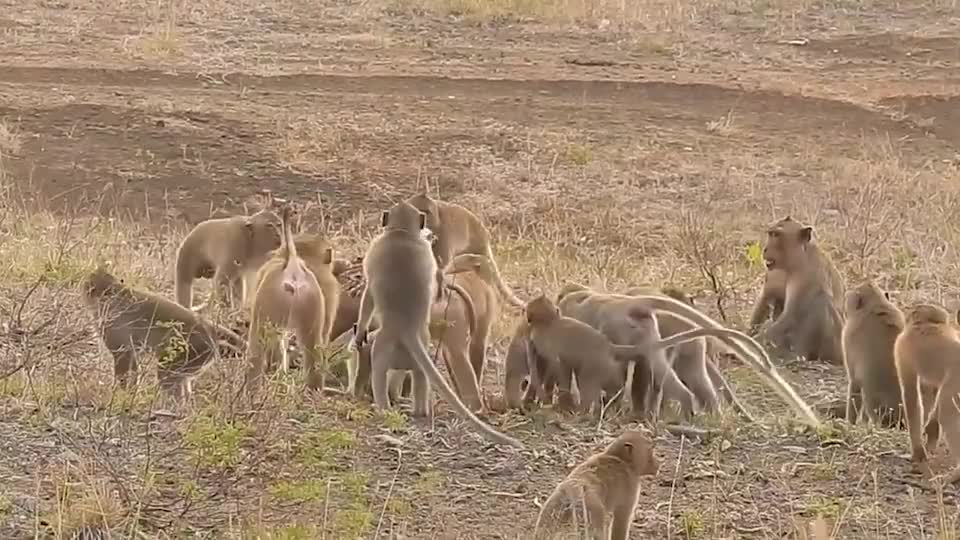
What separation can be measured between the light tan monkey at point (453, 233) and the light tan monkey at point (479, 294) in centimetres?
33

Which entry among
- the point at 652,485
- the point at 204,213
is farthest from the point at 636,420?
the point at 204,213

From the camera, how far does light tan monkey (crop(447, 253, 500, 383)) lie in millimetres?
7926

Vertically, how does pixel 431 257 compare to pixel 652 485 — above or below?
above

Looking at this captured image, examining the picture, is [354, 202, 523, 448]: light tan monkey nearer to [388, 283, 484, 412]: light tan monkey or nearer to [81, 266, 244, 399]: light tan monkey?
[388, 283, 484, 412]: light tan monkey

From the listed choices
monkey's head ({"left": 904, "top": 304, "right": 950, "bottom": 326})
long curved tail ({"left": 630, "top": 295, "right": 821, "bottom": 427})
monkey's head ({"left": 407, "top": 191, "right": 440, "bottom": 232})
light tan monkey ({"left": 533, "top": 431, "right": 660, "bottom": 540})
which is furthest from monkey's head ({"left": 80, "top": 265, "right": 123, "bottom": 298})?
monkey's head ({"left": 904, "top": 304, "right": 950, "bottom": 326})

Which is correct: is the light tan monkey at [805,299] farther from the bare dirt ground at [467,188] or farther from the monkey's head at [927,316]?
the monkey's head at [927,316]

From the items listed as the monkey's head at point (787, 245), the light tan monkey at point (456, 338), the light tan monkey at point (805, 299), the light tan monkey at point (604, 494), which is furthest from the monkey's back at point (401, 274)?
the monkey's head at point (787, 245)

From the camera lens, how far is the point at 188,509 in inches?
212

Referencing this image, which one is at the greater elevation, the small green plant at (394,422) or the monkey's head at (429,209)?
the monkey's head at (429,209)

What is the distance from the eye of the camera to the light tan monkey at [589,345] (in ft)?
24.0

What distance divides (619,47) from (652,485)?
708 inches

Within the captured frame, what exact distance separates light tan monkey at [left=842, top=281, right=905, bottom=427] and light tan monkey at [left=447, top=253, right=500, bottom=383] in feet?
5.74

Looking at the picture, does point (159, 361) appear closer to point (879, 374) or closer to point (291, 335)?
point (291, 335)

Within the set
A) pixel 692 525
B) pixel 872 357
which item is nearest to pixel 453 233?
pixel 872 357
